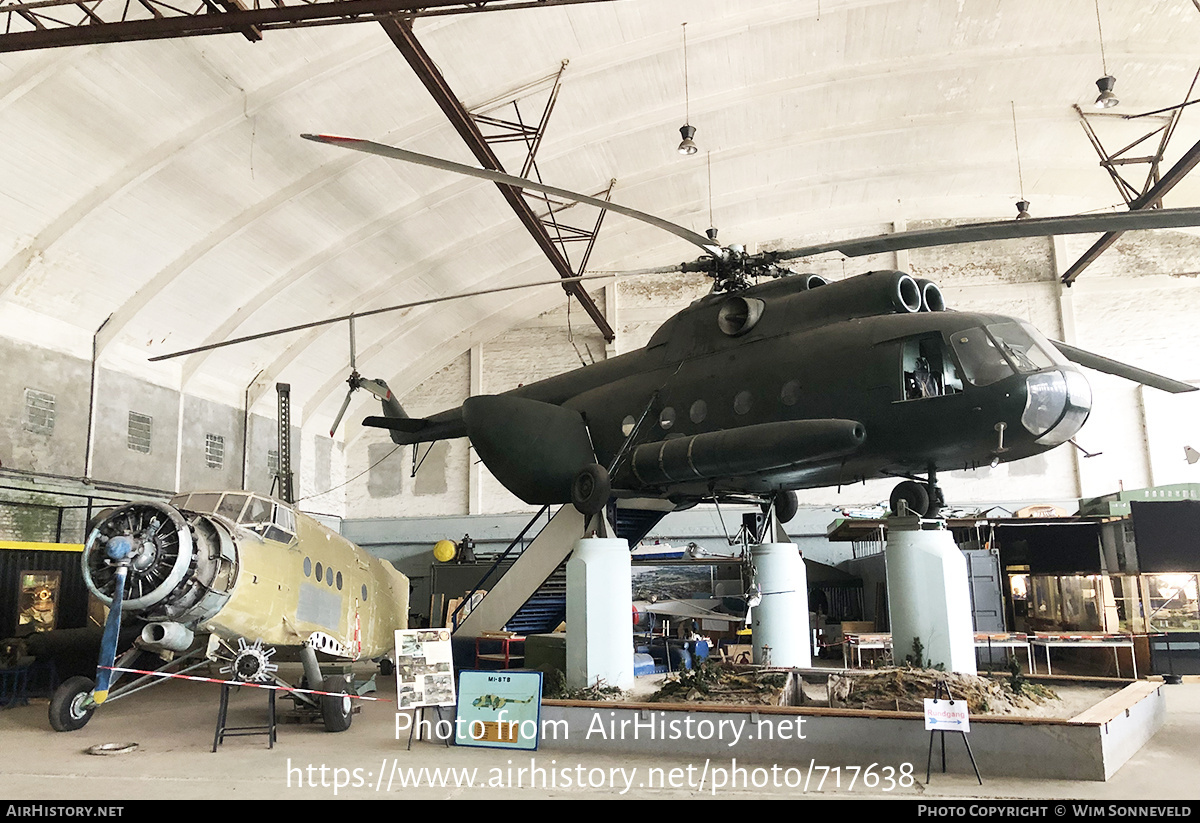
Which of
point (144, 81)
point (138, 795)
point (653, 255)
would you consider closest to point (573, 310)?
point (653, 255)

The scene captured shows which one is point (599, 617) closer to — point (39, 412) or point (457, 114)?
point (457, 114)

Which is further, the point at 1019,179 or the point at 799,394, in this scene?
the point at 1019,179

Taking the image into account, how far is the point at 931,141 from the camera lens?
1833 cm

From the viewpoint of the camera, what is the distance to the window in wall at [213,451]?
732 inches

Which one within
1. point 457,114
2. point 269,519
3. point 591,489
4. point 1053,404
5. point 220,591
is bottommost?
point 220,591

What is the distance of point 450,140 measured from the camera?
15.3m

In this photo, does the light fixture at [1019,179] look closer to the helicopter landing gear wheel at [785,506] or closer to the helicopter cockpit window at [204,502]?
the helicopter landing gear wheel at [785,506]

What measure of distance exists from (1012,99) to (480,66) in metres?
10.5

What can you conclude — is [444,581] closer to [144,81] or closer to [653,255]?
[653,255]

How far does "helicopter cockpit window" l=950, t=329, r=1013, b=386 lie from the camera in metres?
7.73

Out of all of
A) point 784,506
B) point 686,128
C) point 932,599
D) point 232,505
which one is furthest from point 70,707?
point 686,128

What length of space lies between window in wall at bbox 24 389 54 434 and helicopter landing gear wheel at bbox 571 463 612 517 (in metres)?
10.4

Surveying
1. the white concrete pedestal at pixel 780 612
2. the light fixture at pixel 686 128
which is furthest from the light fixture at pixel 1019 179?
the white concrete pedestal at pixel 780 612

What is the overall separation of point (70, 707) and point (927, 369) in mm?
9778
